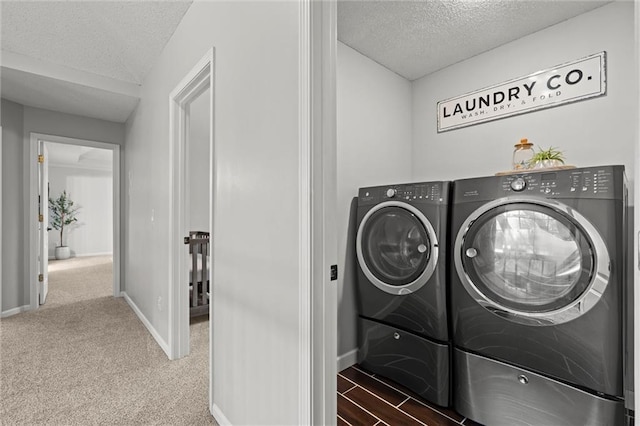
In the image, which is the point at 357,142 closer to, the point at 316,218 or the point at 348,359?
the point at 316,218

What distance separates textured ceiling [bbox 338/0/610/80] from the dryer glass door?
1.39 meters

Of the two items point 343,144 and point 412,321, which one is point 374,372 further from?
point 343,144

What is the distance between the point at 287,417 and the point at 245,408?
0.37m

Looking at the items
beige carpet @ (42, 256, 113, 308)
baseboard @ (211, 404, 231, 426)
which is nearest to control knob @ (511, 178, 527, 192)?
baseboard @ (211, 404, 231, 426)

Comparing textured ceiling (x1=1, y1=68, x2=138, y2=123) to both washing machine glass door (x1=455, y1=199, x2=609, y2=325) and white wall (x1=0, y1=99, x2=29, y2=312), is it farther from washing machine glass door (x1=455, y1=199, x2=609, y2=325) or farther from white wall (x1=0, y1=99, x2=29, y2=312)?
washing machine glass door (x1=455, y1=199, x2=609, y2=325)

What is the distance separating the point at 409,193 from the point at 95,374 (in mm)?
2457

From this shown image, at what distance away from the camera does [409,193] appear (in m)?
1.92

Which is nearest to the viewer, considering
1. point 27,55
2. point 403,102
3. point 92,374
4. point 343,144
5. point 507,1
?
point 507,1

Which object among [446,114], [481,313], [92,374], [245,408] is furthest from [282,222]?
[446,114]

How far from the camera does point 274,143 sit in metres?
1.23

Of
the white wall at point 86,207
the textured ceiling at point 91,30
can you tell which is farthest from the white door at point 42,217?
the white wall at point 86,207

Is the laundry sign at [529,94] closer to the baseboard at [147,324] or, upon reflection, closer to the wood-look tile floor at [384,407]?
the wood-look tile floor at [384,407]

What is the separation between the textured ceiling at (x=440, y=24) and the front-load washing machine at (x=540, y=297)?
121cm

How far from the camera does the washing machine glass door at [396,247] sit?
183 cm
